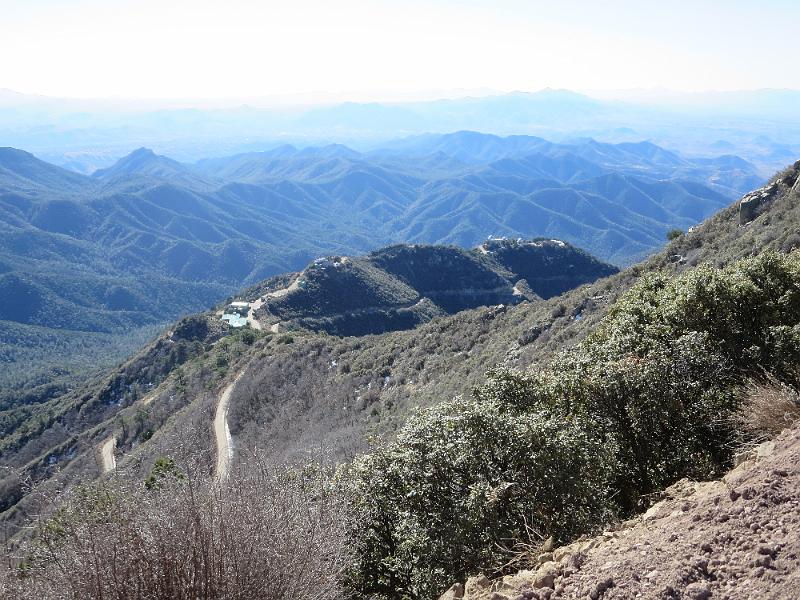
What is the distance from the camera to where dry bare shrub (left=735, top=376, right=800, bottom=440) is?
6.86 metres

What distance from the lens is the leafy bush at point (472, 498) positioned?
6.45m

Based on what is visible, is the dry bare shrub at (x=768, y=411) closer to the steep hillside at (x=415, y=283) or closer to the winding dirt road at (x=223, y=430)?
the winding dirt road at (x=223, y=430)

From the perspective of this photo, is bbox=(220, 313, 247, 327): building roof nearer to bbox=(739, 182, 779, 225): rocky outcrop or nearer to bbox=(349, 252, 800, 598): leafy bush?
bbox=(739, 182, 779, 225): rocky outcrop

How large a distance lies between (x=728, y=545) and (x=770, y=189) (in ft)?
103

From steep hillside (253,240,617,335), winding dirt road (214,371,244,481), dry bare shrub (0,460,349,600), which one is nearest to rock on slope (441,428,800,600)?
dry bare shrub (0,460,349,600)

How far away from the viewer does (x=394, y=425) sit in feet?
75.3

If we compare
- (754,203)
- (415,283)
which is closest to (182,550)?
(754,203)

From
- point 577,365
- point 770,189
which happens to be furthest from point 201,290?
point 577,365

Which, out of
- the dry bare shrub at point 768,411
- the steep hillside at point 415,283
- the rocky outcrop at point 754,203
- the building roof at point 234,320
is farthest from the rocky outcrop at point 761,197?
the building roof at point 234,320

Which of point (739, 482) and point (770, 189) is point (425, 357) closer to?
point (770, 189)

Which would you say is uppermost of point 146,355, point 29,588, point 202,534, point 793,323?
point 793,323

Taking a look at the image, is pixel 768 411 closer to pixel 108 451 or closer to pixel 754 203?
pixel 754 203

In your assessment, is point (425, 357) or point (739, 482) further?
point (425, 357)

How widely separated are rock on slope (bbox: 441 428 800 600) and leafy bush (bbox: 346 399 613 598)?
0.68 meters
